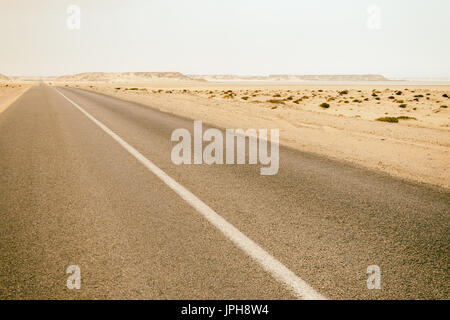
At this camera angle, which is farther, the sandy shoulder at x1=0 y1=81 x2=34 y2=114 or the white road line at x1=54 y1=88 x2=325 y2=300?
the sandy shoulder at x1=0 y1=81 x2=34 y2=114

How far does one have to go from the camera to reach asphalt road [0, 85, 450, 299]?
9.00ft

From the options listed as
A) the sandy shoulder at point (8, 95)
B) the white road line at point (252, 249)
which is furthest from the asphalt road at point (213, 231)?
the sandy shoulder at point (8, 95)

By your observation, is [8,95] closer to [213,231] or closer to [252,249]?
[213,231]

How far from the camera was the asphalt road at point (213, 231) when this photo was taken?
2.74 meters

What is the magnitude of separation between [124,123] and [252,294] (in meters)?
11.0

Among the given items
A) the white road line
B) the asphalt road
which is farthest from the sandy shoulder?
the white road line

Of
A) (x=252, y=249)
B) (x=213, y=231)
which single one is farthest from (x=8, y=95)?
(x=252, y=249)

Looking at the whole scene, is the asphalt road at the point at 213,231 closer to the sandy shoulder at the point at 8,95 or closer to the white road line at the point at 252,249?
the white road line at the point at 252,249

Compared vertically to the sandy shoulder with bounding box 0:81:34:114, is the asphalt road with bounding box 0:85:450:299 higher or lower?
lower

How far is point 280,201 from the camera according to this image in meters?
4.68

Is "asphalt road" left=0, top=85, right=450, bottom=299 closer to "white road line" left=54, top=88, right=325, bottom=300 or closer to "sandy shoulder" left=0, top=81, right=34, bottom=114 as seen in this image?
"white road line" left=54, top=88, right=325, bottom=300

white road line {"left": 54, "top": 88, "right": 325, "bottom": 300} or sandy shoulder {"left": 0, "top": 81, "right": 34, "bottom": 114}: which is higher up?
sandy shoulder {"left": 0, "top": 81, "right": 34, "bottom": 114}

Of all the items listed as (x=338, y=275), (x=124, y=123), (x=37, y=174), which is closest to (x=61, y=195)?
(x=37, y=174)

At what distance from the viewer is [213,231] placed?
3.68m
